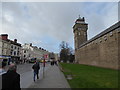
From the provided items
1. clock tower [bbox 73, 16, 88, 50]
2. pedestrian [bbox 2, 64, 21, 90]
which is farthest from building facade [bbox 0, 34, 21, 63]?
pedestrian [bbox 2, 64, 21, 90]

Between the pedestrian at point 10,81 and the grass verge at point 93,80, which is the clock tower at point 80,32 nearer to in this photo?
the grass verge at point 93,80

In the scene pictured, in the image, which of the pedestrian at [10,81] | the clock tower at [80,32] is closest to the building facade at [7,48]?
the clock tower at [80,32]

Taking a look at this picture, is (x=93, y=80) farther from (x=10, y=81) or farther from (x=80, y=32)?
(x=80, y=32)

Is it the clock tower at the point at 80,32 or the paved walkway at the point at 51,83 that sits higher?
the clock tower at the point at 80,32

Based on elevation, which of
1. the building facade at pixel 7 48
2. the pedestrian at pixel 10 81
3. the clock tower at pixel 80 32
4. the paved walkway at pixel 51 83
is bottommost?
the paved walkway at pixel 51 83

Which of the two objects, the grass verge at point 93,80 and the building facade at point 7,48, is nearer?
the grass verge at point 93,80

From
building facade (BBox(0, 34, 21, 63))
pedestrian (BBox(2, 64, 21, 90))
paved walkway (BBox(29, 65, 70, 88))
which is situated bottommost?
paved walkway (BBox(29, 65, 70, 88))

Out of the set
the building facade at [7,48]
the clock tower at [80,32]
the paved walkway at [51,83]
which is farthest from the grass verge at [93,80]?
the clock tower at [80,32]

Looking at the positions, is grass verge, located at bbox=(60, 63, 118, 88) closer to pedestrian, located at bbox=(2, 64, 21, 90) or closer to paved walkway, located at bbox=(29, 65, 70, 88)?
paved walkway, located at bbox=(29, 65, 70, 88)

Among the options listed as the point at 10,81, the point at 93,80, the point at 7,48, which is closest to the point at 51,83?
the point at 93,80

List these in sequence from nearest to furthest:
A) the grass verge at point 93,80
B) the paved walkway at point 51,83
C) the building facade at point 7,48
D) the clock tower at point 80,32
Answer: the grass verge at point 93,80
the paved walkway at point 51,83
the building facade at point 7,48
the clock tower at point 80,32

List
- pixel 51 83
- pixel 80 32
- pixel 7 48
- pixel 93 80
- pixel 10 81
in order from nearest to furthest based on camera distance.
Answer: pixel 10 81 → pixel 51 83 → pixel 93 80 → pixel 7 48 → pixel 80 32

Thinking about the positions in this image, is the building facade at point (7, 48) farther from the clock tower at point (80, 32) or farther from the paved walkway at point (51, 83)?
the paved walkway at point (51, 83)

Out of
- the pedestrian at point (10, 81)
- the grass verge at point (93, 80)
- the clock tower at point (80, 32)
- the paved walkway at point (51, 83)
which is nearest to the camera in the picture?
the pedestrian at point (10, 81)
